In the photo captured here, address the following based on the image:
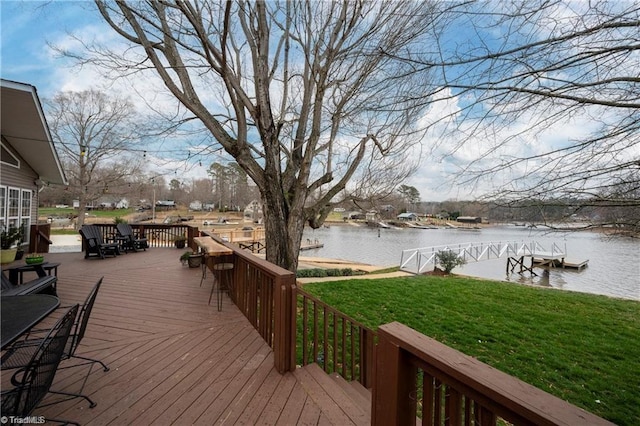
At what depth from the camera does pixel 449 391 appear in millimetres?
1079

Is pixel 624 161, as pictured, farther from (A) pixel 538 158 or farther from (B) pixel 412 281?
(B) pixel 412 281

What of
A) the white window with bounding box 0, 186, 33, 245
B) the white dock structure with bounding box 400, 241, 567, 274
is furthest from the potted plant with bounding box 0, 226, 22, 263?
the white dock structure with bounding box 400, 241, 567, 274

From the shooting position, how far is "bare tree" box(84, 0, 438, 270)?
4691mm

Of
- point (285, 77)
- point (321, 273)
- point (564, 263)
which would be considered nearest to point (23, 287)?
point (285, 77)

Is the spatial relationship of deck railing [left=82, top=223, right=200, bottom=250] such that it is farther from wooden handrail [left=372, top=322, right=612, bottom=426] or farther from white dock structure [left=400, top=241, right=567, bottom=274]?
white dock structure [left=400, top=241, right=567, bottom=274]

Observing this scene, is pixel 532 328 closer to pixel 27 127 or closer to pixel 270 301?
pixel 270 301

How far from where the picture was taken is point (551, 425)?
0.71 m

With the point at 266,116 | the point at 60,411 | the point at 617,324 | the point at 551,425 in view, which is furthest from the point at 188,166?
the point at 617,324

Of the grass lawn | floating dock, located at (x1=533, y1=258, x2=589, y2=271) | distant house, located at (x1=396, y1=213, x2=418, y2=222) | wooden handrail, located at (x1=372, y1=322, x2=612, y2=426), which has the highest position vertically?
distant house, located at (x1=396, y1=213, x2=418, y2=222)

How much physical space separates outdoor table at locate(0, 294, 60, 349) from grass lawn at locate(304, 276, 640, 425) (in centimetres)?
423

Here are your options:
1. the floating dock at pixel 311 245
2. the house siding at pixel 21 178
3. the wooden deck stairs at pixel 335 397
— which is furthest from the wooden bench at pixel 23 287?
the floating dock at pixel 311 245

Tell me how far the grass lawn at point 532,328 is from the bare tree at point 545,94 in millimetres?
2416

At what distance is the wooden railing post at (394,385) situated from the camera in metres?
1.19

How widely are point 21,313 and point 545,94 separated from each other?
4.42 metres
